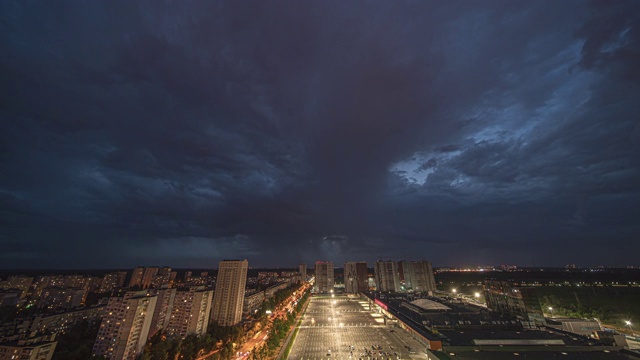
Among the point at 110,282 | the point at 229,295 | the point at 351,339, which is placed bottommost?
the point at 351,339

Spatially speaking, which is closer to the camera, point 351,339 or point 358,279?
point 351,339

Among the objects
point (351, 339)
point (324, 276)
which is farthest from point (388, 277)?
point (351, 339)

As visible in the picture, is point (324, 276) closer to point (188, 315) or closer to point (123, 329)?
point (188, 315)

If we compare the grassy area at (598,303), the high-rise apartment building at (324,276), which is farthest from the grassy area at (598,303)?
the high-rise apartment building at (324,276)

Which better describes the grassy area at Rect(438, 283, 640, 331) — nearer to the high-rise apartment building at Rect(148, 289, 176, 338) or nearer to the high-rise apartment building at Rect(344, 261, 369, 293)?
the high-rise apartment building at Rect(344, 261, 369, 293)

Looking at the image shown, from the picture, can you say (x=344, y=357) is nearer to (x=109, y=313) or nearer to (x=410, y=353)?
(x=410, y=353)

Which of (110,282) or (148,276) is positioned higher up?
(148,276)

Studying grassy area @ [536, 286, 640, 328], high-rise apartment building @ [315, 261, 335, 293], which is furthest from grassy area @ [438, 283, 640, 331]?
high-rise apartment building @ [315, 261, 335, 293]
